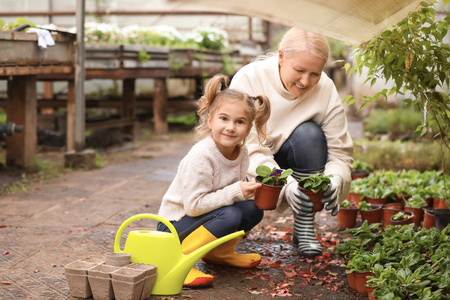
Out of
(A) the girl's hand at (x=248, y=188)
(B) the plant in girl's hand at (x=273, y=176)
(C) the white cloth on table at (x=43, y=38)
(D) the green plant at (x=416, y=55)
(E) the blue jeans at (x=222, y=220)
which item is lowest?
(E) the blue jeans at (x=222, y=220)

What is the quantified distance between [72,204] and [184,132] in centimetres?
487

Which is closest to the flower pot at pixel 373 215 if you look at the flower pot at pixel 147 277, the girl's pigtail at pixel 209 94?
the girl's pigtail at pixel 209 94

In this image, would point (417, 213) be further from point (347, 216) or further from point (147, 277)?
point (147, 277)

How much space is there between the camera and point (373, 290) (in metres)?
2.32

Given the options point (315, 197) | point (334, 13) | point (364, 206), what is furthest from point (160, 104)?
point (334, 13)

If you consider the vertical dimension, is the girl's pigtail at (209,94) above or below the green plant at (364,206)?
above

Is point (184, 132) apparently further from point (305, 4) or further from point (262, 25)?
point (305, 4)

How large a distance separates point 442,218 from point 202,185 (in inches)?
55.7

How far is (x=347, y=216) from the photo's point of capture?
368cm

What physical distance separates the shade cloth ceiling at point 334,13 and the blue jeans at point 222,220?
92 cm

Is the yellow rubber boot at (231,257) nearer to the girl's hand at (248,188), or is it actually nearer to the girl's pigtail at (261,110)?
the girl's hand at (248,188)

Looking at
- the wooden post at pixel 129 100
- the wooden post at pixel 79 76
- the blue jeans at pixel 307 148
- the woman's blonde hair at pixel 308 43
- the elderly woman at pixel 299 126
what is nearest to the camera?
the woman's blonde hair at pixel 308 43

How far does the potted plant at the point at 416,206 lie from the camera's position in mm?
3619

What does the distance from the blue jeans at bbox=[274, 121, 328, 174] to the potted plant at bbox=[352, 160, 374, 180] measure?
163 centimetres
